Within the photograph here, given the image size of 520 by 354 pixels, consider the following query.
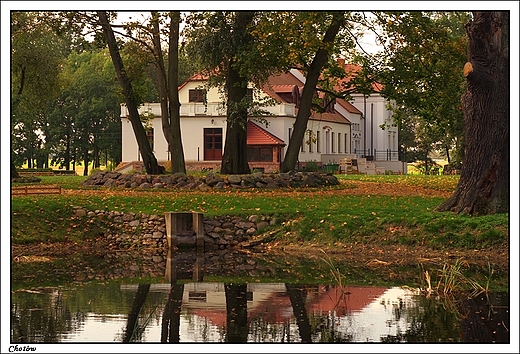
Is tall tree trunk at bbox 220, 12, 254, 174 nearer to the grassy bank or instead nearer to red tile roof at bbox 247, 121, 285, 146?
A: the grassy bank

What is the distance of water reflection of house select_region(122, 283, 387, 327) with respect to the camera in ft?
43.7

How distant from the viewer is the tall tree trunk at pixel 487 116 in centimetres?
2147

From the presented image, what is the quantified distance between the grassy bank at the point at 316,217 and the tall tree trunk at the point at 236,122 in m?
6.51

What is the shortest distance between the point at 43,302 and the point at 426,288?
19.8 ft

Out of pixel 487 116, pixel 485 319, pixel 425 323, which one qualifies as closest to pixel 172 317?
pixel 425 323

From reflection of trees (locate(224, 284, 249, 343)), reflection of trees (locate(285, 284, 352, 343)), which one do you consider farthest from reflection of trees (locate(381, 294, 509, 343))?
reflection of trees (locate(224, 284, 249, 343))

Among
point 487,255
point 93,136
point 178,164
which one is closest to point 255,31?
point 178,164

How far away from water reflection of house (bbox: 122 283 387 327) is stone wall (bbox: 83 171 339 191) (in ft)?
53.1

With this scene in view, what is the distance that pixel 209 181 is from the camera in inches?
1286

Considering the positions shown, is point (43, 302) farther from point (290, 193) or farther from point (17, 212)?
point (290, 193)

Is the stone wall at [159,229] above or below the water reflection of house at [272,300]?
above

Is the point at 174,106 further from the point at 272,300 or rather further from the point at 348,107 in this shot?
the point at 348,107

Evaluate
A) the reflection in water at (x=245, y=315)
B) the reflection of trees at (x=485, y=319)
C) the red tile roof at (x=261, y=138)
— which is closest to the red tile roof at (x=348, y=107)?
the red tile roof at (x=261, y=138)

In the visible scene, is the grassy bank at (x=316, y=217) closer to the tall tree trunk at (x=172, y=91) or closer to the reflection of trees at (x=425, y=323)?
the reflection of trees at (x=425, y=323)
